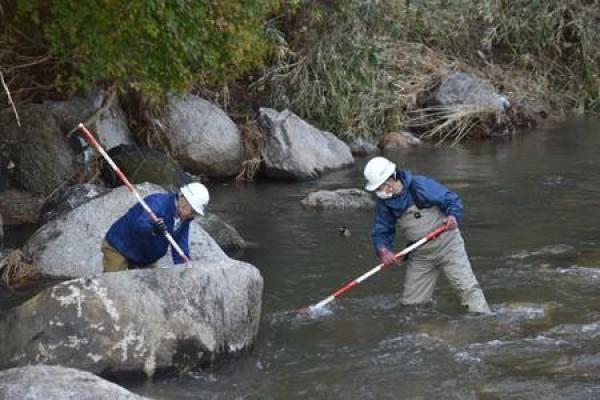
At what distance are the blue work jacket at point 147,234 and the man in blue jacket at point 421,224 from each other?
5.45 feet

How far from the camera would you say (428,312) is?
9398 millimetres

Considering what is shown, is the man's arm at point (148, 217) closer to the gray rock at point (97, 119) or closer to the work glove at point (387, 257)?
the work glove at point (387, 257)

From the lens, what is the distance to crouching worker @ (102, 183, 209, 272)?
8125mm

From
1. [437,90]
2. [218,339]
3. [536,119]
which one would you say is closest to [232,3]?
[218,339]

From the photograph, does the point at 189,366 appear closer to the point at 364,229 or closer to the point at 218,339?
the point at 218,339

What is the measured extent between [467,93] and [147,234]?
14783 mm

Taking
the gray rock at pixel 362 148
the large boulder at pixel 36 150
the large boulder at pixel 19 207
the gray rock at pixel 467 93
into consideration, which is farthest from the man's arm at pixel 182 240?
the gray rock at pixel 467 93

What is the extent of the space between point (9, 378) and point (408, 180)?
4.09 m

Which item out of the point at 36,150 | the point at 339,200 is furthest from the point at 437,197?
the point at 36,150

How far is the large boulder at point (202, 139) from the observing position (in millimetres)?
16797

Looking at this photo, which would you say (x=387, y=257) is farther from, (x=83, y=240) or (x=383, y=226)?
(x=83, y=240)

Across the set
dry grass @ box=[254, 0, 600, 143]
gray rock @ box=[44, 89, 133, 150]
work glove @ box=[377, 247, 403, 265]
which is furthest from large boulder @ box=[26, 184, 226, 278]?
dry grass @ box=[254, 0, 600, 143]

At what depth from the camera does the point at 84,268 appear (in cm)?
1080

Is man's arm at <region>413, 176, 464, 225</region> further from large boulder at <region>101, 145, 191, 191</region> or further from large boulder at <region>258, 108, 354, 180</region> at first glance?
large boulder at <region>258, 108, 354, 180</region>
